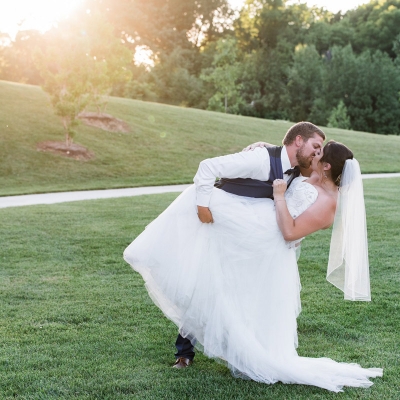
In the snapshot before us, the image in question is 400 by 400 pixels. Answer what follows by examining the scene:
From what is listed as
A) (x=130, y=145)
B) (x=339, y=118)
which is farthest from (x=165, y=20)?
(x=130, y=145)

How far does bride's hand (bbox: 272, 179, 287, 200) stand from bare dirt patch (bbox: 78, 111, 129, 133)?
2165cm

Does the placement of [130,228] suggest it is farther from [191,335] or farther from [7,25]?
[7,25]

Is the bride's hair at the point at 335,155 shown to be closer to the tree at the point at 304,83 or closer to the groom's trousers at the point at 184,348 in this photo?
the groom's trousers at the point at 184,348

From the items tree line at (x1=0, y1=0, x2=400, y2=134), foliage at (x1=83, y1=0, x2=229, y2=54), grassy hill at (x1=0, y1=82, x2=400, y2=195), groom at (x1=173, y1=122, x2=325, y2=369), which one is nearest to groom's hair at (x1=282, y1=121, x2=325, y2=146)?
groom at (x1=173, y1=122, x2=325, y2=369)

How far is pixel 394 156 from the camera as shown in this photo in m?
28.0

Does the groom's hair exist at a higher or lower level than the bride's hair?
higher

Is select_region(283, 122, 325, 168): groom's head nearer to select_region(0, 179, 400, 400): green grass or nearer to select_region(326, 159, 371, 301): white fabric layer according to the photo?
select_region(326, 159, 371, 301): white fabric layer

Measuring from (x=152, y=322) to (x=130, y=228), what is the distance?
5.09 metres

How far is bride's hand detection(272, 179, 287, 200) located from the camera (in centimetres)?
429

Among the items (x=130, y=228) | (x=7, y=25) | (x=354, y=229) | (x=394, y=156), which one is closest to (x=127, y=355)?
(x=354, y=229)

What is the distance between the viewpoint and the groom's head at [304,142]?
14.2ft

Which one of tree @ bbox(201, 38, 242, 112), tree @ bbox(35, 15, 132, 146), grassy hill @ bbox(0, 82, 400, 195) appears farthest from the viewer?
tree @ bbox(201, 38, 242, 112)

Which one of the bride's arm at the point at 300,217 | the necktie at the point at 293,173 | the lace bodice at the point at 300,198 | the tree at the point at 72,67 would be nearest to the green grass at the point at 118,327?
the bride's arm at the point at 300,217

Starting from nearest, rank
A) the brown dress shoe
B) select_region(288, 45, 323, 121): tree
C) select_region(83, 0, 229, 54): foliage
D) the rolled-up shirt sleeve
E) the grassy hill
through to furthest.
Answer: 1. the rolled-up shirt sleeve
2. the brown dress shoe
3. the grassy hill
4. select_region(288, 45, 323, 121): tree
5. select_region(83, 0, 229, 54): foliage
